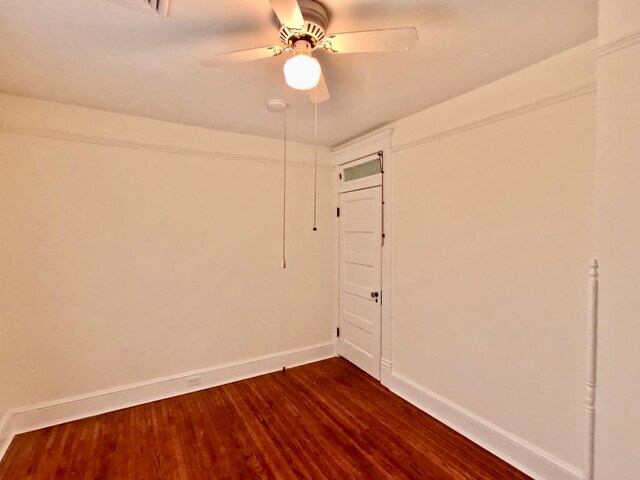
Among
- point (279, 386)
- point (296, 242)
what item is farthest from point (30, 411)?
point (296, 242)

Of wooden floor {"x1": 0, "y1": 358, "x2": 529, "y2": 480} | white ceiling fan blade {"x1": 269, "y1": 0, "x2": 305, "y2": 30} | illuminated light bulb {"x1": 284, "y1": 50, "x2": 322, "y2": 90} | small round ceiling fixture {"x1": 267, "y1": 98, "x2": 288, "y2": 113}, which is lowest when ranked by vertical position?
wooden floor {"x1": 0, "y1": 358, "x2": 529, "y2": 480}

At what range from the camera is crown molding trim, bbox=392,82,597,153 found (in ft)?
5.92

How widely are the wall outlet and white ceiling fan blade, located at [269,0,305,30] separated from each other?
3.17 meters

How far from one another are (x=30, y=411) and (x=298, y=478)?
2.26 m

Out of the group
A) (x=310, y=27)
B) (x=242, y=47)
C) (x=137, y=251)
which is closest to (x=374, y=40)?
(x=310, y=27)

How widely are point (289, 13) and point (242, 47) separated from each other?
0.69 m

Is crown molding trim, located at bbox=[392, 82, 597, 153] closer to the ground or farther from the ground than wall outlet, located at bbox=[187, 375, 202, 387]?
farther from the ground

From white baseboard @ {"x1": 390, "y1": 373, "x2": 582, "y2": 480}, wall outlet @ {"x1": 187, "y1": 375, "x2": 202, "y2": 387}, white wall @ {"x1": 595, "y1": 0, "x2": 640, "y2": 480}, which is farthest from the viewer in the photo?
wall outlet @ {"x1": 187, "y1": 375, "x2": 202, "y2": 387}

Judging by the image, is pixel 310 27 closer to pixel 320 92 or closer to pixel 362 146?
pixel 320 92

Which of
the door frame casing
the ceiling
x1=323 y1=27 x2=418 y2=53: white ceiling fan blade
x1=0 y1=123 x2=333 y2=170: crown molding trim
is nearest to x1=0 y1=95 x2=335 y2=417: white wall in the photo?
x1=0 y1=123 x2=333 y2=170: crown molding trim

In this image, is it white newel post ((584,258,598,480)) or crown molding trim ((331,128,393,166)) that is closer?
white newel post ((584,258,598,480))

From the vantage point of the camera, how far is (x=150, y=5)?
4.54ft

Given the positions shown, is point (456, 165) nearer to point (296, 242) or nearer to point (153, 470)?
point (296, 242)

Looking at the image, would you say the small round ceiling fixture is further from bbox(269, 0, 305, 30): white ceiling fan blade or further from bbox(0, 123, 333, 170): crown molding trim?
bbox(269, 0, 305, 30): white ceiling fan blade
